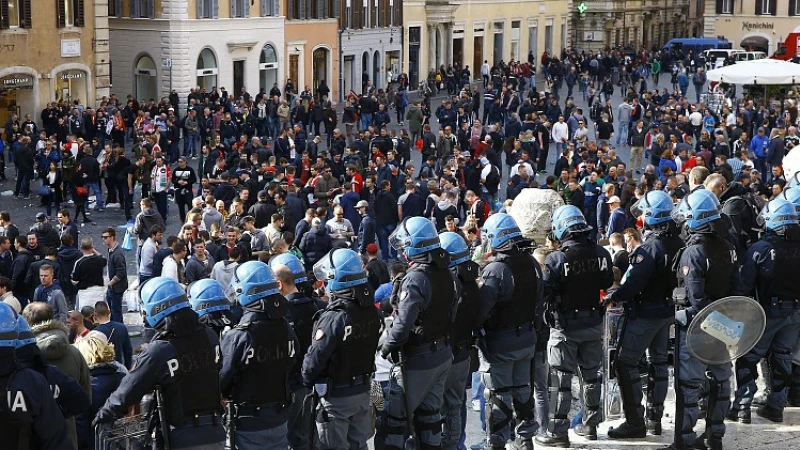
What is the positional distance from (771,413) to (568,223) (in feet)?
8.30

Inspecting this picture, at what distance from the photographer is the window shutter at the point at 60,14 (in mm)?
37094

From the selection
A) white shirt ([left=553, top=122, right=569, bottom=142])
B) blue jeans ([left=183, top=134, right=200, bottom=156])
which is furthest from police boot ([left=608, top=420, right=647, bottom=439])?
blue jeans ([left=183, top=134, right=200, bottom=156])

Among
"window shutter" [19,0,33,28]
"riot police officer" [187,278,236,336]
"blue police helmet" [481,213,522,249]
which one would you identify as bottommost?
"riot police officer" [187,278,236,336]

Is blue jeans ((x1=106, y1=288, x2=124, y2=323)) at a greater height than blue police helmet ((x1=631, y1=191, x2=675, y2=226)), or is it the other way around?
blue police helmet ((x1=631, y1=191, x2=675, y2=226))

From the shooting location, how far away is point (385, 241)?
73.4ft

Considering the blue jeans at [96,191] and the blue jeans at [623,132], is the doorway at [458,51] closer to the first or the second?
the blue jeans at [623,132]

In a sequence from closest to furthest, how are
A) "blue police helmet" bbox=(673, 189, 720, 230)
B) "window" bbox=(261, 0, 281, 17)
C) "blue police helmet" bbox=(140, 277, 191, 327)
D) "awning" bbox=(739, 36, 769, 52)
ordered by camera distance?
"blue police helmet" bbox=(140, 277, 191, 327)
"blue police helmet" bbox=(673, 189, 720, 230)
"window" bbox=(261, 0, 281, 17)
"awning" bbox=(739, 36, 769, 52)

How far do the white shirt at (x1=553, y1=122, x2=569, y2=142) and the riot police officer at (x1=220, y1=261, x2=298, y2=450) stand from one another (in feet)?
81.3

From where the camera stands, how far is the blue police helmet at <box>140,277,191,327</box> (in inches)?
326

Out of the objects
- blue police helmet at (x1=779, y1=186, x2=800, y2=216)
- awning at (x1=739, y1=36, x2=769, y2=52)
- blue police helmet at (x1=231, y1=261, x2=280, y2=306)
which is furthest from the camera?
awning at (x1=739, y1=36, x2=769, y2=52)

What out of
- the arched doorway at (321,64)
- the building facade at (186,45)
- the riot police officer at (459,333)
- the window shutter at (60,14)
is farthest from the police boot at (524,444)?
the arched doorway at (321,64)

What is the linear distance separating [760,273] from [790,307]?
0.39 meters

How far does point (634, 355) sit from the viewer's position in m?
10.7

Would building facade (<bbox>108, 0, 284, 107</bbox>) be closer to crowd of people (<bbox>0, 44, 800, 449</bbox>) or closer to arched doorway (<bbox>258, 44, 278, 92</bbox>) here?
arched doorway (<bbox>258, 44, 278, 92</bbox>)
